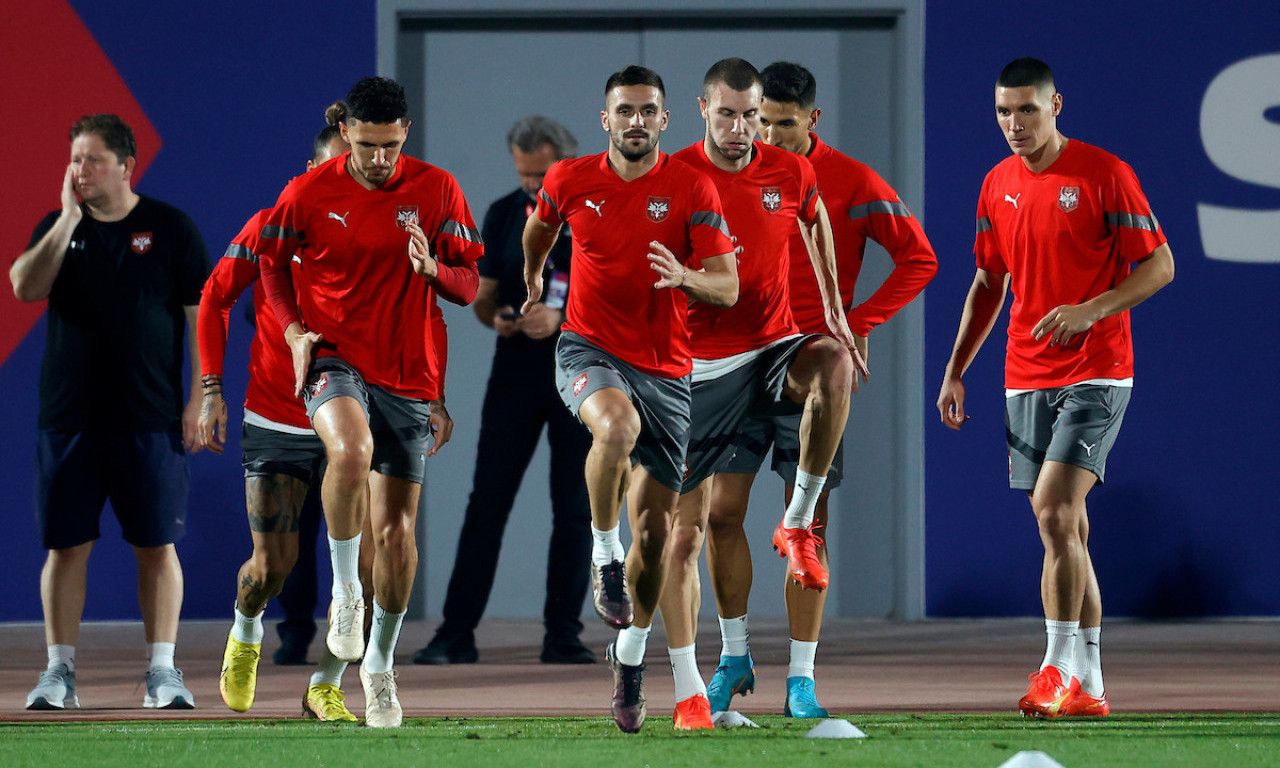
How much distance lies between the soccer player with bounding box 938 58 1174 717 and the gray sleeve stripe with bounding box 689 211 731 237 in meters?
1.21

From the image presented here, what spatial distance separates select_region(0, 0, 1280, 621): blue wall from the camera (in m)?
8.93

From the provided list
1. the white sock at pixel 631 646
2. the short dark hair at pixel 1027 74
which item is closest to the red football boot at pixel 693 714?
the white sock at pixel 631 646

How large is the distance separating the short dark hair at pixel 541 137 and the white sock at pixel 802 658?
259 centimetres

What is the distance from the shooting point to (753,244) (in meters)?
5.37

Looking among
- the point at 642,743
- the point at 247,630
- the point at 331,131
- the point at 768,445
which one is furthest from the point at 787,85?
the point at 247,630

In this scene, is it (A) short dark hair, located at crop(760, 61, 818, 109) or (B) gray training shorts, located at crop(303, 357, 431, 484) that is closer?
(B) gray training shorts, located at crop(303, 357, 431, 484)

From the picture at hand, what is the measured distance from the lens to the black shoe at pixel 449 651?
23.7ft

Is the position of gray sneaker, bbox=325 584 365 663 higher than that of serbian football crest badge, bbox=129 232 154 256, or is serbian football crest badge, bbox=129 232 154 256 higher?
serbian football crest badge, bbox=129 232 154 256

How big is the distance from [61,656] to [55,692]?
158 mm

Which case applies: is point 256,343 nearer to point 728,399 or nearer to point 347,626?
point 347,626

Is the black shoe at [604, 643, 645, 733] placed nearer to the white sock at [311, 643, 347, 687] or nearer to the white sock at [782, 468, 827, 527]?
the white sock at [782, 468, 827, 527]

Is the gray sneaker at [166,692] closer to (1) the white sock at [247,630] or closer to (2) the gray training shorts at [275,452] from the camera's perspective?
(1) the white sock at [247,630]

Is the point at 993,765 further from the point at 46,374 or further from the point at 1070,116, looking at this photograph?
the point at 1070,116

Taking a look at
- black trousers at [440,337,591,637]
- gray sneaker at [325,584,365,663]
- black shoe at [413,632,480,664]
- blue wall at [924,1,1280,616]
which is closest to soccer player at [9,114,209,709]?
gray sneaker at [325,584,365,663]
